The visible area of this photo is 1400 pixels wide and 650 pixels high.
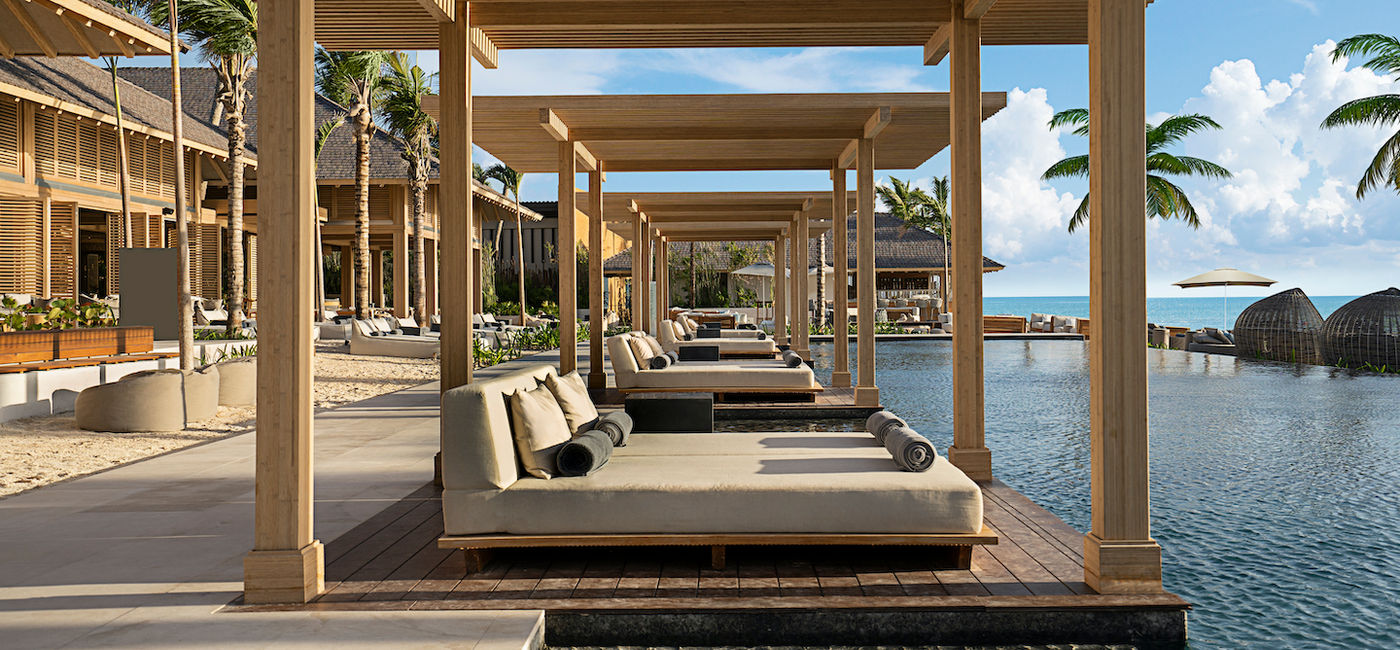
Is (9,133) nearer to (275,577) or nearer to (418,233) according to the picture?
(418,233)

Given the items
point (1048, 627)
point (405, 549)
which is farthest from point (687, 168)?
point (1048, 627)

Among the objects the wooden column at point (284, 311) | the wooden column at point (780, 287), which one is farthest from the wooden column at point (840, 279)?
the wooden column at point (780, 287)

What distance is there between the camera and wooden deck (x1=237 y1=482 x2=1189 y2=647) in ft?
12.4

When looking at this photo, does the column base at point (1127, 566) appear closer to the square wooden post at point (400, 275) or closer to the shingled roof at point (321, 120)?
the square wooden post at point (400, 275)

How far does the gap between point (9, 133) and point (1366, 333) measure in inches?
1004

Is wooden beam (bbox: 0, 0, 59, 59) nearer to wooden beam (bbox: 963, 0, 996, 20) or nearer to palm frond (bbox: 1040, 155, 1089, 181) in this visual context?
wooden beam (bbox: 963, 0, 996, 20)

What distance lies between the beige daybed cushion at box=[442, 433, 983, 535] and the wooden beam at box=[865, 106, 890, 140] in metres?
5.22

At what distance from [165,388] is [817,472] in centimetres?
738

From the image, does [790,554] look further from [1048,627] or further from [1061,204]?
[1061,204]

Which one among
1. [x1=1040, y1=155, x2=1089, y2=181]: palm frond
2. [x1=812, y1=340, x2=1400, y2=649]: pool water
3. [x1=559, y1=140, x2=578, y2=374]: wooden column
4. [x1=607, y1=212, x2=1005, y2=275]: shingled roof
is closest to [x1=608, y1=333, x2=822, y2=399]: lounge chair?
[x1=559, y1=140, x2=578, y2=374]: wooden column

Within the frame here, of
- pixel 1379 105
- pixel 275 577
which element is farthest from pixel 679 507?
pixel 1379 105

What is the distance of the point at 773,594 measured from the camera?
397 cm

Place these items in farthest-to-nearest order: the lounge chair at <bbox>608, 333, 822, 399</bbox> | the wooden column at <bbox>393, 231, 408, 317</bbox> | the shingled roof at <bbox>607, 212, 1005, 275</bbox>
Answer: the shingled roof at <bbox>607, 212, 1005, 275</bbox> → the wooden column at <bbox>393, 231, 408, 317</bbox> → the lounge chair at <bbox>608, 333, 822, 399</bbox>

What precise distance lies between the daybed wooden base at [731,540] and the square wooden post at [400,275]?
24.0 meters
